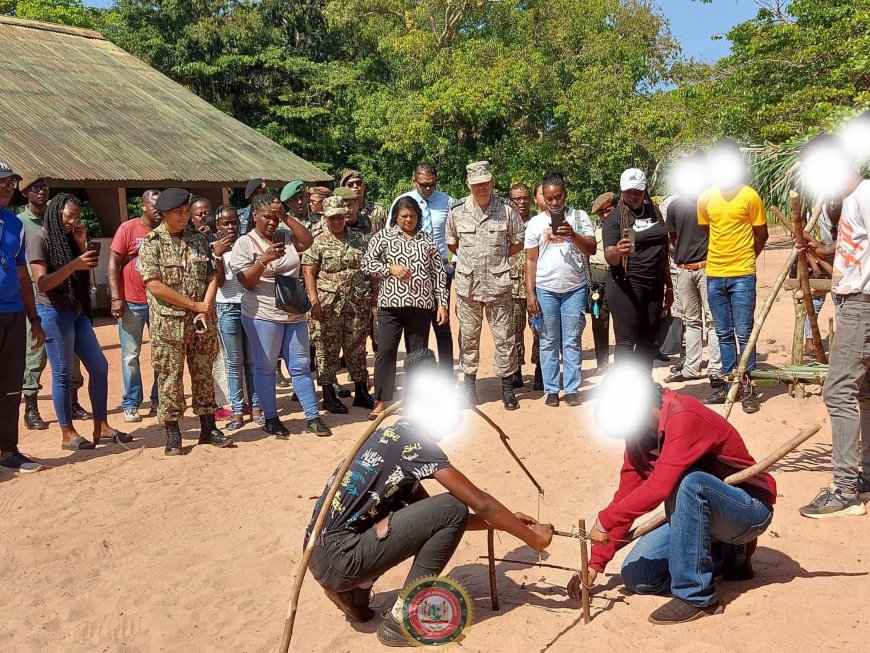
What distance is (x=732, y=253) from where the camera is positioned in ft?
23.2

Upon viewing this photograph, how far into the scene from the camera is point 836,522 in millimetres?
4719

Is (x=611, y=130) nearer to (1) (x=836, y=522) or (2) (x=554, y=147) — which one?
(2) (x=554, y=147)

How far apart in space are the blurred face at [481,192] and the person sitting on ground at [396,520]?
4126mm

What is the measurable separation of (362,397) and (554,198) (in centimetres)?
263

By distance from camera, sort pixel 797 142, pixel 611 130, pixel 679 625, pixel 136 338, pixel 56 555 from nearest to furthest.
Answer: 1. pixel 679 625
2. pixel 56 555
3. pixel 136 338
4. pixel 797 142
5. pixel 611 130

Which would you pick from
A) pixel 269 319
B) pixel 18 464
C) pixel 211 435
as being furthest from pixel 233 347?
pixel 18 464

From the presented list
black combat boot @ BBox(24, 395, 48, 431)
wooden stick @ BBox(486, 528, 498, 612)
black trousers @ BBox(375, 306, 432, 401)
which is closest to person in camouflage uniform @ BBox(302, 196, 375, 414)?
black trousers @ BBox(375, 306, 432, 401)

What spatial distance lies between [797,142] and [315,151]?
15486 mm

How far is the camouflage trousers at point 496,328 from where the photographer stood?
7855mm

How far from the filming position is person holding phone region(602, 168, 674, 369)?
725cm

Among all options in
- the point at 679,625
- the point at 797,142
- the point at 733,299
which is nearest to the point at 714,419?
the point at 679,625

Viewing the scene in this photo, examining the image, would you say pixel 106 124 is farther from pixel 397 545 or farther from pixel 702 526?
pixel 702 526

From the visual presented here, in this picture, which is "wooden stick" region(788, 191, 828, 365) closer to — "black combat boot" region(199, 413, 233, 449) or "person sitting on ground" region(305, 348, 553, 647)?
"person sitting on ground" region(305, 348, 553, 647)

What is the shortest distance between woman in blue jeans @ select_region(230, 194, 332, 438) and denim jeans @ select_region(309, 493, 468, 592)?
338cm
